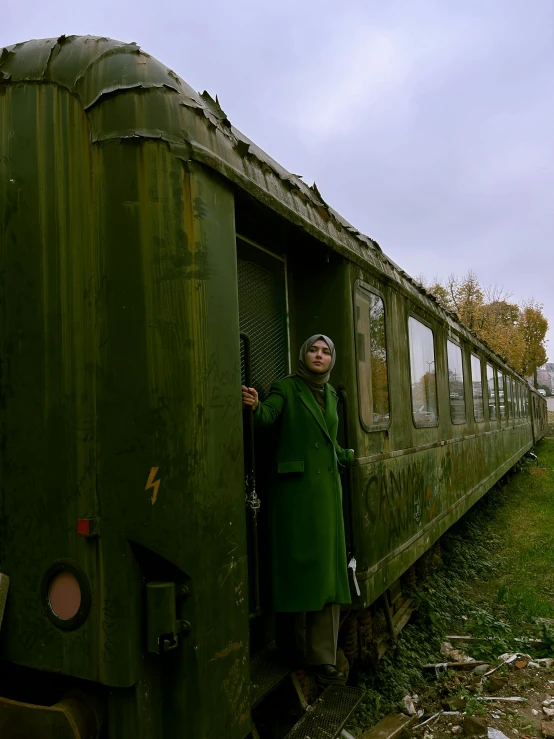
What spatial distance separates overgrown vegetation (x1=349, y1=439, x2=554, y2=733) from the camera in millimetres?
4438

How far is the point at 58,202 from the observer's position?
2344 millimetres

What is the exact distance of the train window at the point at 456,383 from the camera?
7.27 metres

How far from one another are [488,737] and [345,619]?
1.03 metres

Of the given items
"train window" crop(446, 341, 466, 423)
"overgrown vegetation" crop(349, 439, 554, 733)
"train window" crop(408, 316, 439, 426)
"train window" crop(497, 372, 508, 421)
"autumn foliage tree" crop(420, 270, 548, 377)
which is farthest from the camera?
"autumn foliage tree" crop(420, 270, 548, 377)

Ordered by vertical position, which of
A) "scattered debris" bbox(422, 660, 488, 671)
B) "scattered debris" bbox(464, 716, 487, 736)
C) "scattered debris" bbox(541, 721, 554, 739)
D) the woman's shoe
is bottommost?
"scattered debris" bbox(422, 660, 488, 671)

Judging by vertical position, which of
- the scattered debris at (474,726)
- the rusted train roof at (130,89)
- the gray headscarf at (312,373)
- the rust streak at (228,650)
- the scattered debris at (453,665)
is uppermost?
the rusted train roof at (130,89)

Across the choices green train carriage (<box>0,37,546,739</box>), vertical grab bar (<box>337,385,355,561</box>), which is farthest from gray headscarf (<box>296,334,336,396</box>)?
green train carriage (<box>0,37,546,739</box>)

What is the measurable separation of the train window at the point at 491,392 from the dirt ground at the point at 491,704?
21.5 feet

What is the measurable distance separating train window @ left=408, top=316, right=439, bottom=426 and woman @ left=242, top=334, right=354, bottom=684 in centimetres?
216

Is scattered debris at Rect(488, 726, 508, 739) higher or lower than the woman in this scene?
lower

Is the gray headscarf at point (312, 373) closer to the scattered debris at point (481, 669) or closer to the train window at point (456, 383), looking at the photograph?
the scattered debris at point (481, 669)

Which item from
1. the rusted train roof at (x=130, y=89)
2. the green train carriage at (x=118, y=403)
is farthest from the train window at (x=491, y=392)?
the green train carriage at (x=118, y=403)

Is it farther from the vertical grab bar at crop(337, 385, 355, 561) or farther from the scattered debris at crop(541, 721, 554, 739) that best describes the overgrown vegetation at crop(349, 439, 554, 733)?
the vertical grab bar at crop(337, 385, 355, 561)

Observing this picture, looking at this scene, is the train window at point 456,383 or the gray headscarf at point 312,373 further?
the train window at point 456,383
